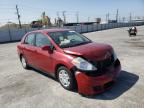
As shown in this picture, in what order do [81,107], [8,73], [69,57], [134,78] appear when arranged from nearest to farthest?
[81,107]
[69,57]
[134,78]
[8,73]

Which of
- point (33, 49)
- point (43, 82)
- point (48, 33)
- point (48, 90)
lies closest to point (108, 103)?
point (48, 90)

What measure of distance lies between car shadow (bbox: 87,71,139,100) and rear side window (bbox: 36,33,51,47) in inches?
86.8

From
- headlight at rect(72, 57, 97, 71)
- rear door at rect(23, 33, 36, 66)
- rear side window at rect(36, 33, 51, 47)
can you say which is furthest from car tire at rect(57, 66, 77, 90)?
rear door at rect(23, 33, 36, 66)

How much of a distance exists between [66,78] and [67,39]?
136 centimetres

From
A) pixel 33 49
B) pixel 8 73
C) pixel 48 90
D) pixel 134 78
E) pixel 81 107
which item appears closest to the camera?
pixel 81 107

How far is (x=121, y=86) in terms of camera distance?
5117 millimetres

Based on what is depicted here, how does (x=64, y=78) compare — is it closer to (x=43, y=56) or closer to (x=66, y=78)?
(x=66, y=78)

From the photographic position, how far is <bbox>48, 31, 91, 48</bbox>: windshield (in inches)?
215

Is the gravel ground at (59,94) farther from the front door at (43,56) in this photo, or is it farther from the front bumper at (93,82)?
the front door at (43,56)

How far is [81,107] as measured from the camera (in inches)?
163

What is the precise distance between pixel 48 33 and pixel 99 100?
2669 millimetres

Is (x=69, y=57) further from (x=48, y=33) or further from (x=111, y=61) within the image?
(x=48, y=33)

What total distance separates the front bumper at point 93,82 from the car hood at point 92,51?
409mm

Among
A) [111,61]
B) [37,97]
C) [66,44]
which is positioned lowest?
[37,97]
